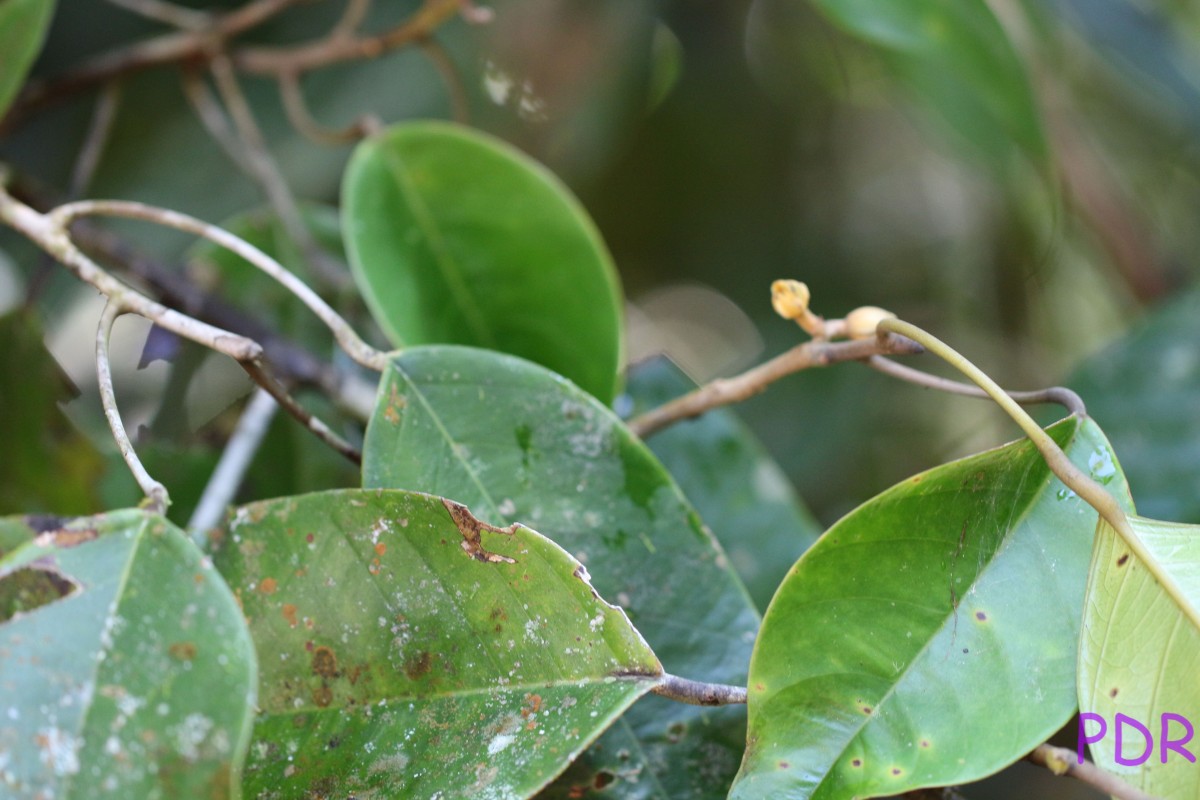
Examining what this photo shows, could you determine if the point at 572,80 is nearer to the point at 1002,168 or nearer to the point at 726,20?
the point at 726,20

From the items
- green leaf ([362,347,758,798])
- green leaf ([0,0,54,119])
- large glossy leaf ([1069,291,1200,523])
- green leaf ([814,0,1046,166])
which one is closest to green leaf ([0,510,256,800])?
green leaf ([362,347,758,798])

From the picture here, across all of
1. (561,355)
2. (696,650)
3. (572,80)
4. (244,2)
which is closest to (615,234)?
(572,80)

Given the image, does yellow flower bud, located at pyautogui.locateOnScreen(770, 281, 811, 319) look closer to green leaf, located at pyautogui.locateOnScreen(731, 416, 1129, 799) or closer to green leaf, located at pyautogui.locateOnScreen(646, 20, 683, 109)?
green leaf, located at pyautogui.locateOnScreen(731, 416, 1129, 799)

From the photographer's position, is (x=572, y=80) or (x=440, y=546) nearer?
(x=440, y=546)

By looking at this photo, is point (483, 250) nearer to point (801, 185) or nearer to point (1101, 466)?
point (1101, 466)

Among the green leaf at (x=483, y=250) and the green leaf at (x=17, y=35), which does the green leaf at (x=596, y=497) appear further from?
the green leaf at (x=17, y=35)
